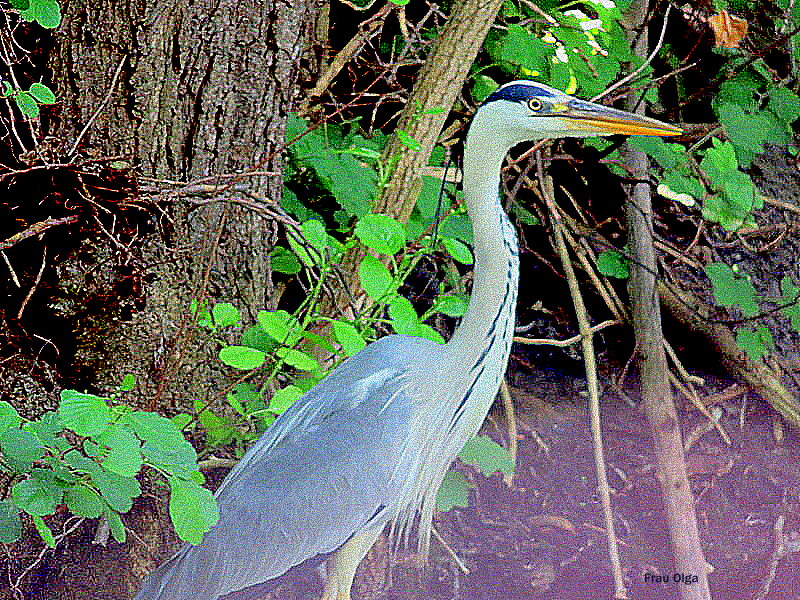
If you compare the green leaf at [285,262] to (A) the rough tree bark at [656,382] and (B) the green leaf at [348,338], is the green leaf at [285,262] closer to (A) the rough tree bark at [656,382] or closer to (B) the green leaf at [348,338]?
(B) the green leaf at [348,338]

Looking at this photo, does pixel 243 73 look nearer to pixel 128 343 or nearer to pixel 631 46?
pixel 128 343

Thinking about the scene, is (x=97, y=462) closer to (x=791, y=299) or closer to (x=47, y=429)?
(x=47, y=429)

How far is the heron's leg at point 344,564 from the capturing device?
1.07 meters

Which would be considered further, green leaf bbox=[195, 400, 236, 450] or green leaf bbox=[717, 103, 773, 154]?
green leaf bbox=[717, 103, 773, 154]

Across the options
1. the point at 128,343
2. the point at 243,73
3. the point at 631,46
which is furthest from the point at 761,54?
the point at 128,343

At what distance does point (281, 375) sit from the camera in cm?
124

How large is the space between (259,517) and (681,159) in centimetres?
99

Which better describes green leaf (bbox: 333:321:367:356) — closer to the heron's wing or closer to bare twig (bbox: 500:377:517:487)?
the heron's wing

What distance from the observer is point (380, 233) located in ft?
3.80

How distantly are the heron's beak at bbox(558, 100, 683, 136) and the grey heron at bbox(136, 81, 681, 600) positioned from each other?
0.04 meters

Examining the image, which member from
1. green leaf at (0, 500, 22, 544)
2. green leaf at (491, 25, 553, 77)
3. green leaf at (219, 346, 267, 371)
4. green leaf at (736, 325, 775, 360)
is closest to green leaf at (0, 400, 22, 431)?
green leaf at (0, 500, 22, 544)

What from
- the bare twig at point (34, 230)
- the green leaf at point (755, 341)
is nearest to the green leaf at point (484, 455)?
the green leaf at point (755, 341)

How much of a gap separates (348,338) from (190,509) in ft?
1.08

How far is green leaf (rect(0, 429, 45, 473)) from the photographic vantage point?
838 millimetres
